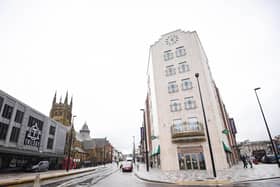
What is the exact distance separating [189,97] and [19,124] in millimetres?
30971

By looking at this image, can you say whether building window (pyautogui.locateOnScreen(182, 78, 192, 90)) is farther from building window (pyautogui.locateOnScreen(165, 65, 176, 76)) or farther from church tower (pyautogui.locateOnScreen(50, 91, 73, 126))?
church tower (pyautogui.locateOnScreen(50, 91, 73, 126))

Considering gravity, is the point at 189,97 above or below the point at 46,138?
above

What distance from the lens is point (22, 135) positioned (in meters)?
29.7

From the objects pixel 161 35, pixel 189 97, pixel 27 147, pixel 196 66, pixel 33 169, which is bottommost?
pixel 33 169

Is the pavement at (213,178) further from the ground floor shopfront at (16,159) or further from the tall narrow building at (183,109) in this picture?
the ground floor shopfront at (16,159)

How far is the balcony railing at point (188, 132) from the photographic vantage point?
2362 centimetres

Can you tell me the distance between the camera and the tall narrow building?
23.6 m

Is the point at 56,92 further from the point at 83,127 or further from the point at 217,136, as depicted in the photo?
the point at 217,136

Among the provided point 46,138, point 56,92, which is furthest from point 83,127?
point 46,138

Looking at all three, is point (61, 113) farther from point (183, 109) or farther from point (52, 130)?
point (183, 109)

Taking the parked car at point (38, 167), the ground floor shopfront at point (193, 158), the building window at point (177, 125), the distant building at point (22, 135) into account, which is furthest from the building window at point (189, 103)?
the distant building at point (22, 135)

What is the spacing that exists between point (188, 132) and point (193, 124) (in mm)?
1986

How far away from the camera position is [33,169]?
28750 millimetres

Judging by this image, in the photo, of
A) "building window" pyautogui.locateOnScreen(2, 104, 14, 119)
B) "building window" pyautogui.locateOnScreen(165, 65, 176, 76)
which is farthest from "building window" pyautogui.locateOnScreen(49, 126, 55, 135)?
"building window" pyautogui.locateOnScreen(165, 65, 176, 76)
